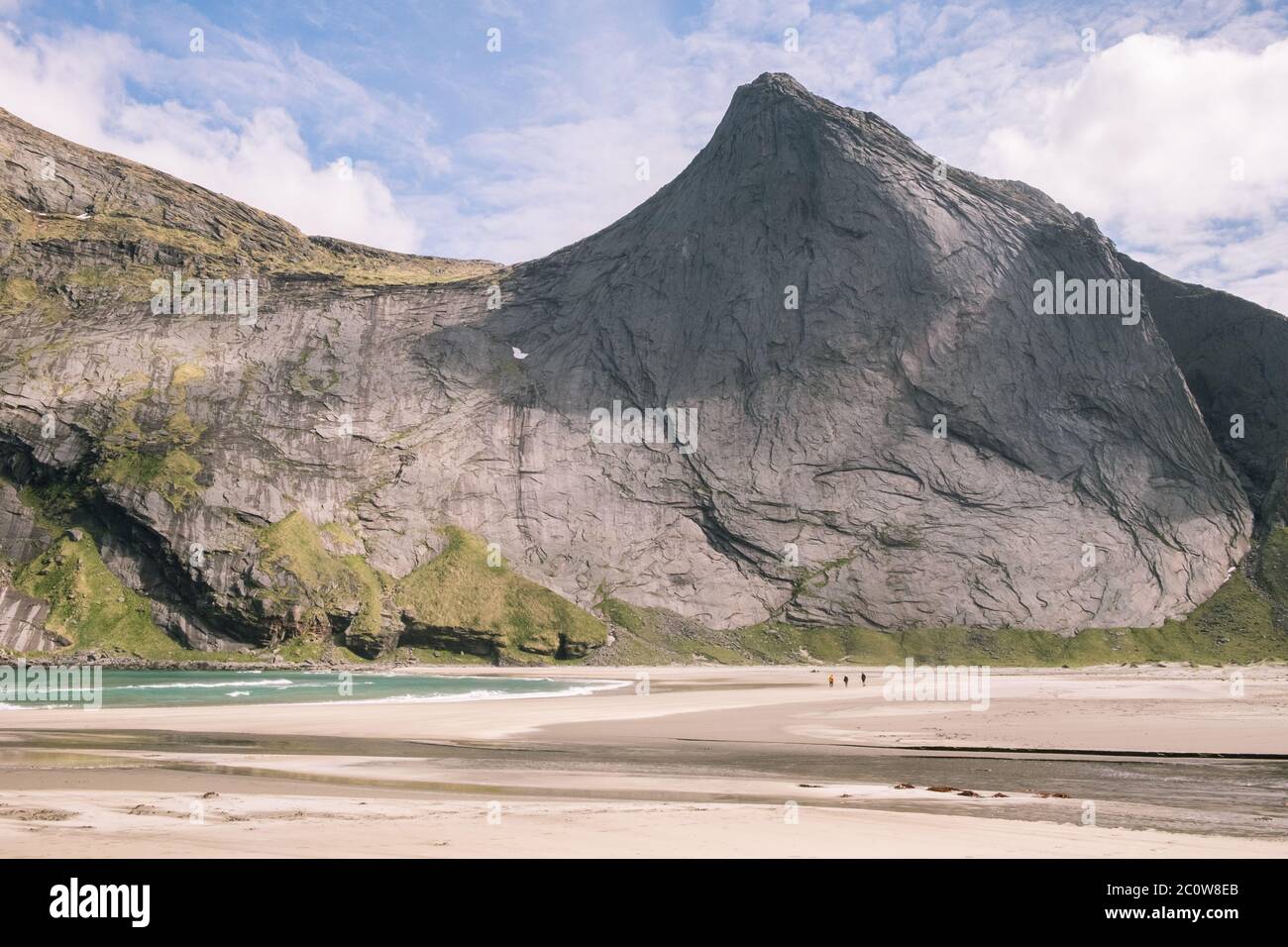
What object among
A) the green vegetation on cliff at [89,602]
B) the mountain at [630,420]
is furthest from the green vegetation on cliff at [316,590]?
the green vegetation on cliff at [89,602]

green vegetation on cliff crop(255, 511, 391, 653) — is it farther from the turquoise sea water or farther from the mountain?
the turquoise sea water

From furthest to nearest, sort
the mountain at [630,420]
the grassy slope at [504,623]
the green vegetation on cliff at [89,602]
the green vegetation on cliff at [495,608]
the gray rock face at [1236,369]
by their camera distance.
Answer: the gray rock face at [1236,369], the mountain at [630,420], the green vegetation on cliff at [495,608], the grassy slope at [504,623], the green vegetation on cliff at [89,602]

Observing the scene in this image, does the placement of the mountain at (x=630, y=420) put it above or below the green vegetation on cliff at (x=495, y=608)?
above

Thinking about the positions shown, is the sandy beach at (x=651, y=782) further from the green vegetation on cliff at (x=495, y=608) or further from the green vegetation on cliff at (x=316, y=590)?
the green vegetation on cliff at (x=495, y=608)

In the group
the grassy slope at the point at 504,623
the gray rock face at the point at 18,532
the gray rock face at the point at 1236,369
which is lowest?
the grassy slope at the point at 504,623

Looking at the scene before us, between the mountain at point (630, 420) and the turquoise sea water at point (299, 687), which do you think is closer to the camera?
the turquoise sea water at point (299, 687)
